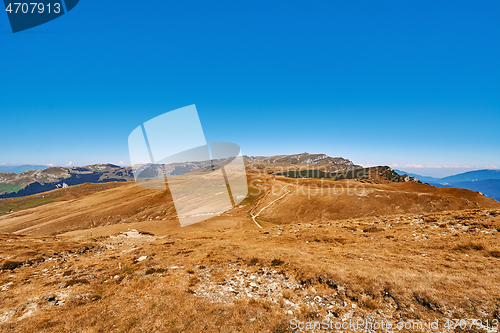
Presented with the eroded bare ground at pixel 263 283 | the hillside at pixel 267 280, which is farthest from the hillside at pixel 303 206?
the eroded bare ground at pixel 263 283

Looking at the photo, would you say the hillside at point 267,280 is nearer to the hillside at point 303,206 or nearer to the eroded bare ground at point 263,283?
the eroded bare ground at point 263,283

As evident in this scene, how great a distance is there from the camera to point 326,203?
5250cm

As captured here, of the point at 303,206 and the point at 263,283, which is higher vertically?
the point at 263,283

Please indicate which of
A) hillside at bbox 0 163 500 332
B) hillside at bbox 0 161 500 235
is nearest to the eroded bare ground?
hillside at bbox 0 163 500 332

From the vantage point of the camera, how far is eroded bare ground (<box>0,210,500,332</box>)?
10.3 metres

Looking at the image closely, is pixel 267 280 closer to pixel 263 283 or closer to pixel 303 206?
pixel 263 283

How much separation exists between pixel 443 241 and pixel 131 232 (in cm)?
5220

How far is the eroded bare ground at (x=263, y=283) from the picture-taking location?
33.7 ft

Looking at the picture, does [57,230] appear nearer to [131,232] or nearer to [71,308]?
[131,232]

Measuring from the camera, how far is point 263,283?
14.9 m

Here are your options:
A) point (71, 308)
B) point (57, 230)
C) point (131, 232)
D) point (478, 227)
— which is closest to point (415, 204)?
point (478, 227)

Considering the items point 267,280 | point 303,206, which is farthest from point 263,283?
point 303,206

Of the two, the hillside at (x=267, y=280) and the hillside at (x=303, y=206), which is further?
the hillside at (x=303, y=206)

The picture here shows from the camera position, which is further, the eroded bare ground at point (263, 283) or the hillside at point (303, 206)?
the hillside at point (303, 206)
